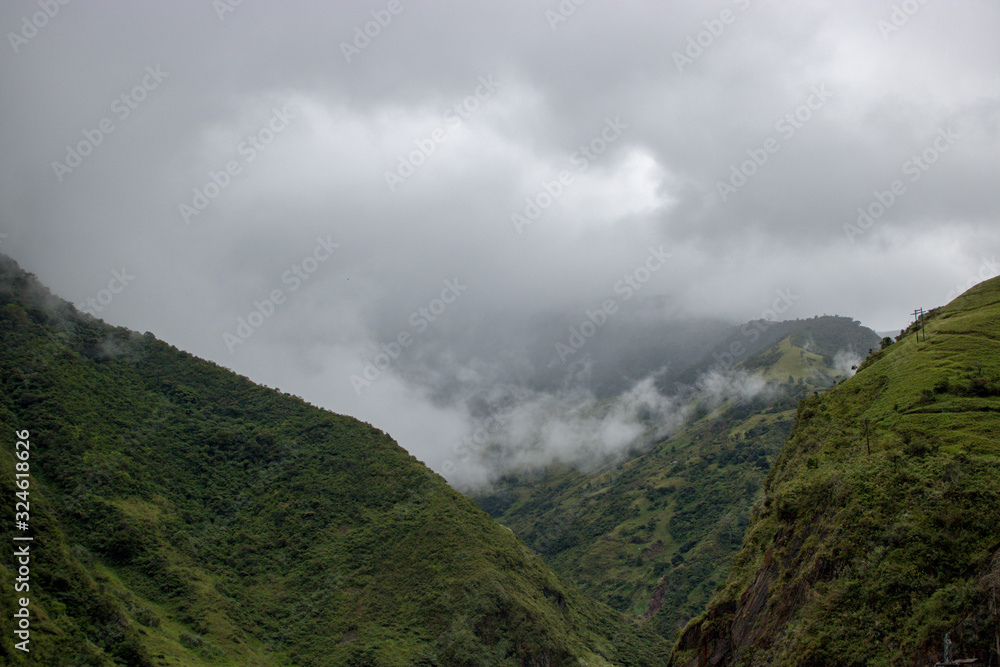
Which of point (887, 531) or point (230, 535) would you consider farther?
point (230, 535)

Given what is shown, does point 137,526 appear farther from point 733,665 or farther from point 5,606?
point 733,665

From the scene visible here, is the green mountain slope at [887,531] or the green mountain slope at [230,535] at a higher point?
the green mountain slope at [887,531]

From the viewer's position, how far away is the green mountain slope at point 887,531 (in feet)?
109

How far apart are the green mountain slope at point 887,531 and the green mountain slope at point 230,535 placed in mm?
51748

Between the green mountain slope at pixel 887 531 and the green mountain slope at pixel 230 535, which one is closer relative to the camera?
the green mountain slope at pixel 887 531

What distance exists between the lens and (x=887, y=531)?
3881 centimetres

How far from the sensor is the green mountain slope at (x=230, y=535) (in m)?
81.5

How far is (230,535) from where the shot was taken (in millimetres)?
110062

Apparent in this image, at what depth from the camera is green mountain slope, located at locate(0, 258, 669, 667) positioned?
81500mm

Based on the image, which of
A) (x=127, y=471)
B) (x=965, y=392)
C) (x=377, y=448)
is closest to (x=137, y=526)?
(x=127, y=471)

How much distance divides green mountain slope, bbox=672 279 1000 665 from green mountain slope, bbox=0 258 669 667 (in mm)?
51748

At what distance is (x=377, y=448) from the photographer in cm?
13438

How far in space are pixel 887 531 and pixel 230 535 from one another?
101686 mm

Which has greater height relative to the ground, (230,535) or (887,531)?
(887,531)
